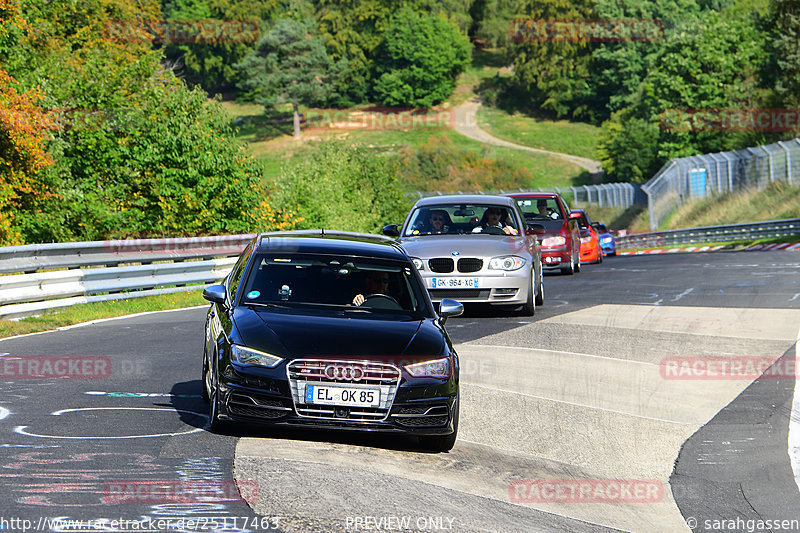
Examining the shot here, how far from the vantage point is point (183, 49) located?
156m

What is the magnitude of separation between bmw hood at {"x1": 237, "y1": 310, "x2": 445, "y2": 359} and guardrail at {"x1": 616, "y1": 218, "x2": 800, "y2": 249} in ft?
123

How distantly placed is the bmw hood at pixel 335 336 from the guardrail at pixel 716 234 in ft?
123

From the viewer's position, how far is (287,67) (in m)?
135

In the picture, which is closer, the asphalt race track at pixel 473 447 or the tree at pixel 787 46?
the asphalt race track at pixel 473 447

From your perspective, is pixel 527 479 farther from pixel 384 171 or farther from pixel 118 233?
pixel 384 171

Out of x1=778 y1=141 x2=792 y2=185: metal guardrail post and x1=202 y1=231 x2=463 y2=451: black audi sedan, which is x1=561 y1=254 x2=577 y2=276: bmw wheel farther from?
x1=778 y1=141 x2=792 y2=185: metal guardrail post

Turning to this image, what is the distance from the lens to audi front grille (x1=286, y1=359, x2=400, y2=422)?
7855mm

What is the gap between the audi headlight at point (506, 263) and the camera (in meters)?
16.3

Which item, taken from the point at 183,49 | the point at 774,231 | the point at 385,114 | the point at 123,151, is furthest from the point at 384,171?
the point at 183,49
